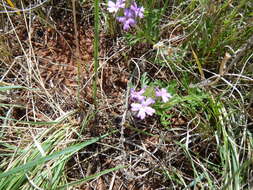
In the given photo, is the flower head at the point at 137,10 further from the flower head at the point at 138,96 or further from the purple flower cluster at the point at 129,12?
the flower head at the point at 138,96

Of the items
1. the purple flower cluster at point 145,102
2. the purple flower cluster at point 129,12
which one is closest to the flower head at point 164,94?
the purple flower cluster at point 145,102

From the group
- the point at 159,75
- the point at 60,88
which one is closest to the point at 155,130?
the point at 159,75

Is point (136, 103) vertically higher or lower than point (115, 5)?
lower

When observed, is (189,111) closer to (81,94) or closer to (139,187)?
(139,187)

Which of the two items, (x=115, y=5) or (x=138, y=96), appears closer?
(x=138, y=96)

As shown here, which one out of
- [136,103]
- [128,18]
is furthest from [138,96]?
Result: [128,18]

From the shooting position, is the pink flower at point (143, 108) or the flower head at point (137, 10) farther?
the flower head at point (137, 10)

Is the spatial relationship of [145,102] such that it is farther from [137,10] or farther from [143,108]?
[137,10]

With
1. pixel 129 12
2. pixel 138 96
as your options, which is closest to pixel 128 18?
pixel 129 12
